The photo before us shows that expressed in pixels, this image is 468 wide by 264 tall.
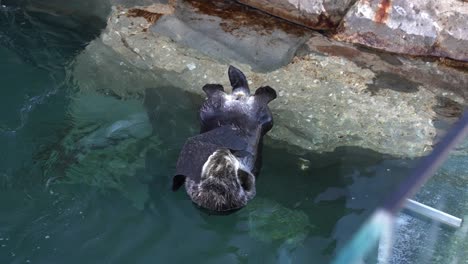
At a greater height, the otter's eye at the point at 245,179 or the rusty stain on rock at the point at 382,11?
the rusty stain on rock at the point at 382,11

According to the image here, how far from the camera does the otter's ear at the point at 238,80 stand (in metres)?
5.28

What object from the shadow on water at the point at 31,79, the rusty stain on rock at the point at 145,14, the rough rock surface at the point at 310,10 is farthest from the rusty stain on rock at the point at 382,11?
the shadow on water at the point at 31,79

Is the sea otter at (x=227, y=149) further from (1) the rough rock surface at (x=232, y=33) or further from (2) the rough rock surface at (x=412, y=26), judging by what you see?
(2) the rough rock surface at (x=412, y=26)

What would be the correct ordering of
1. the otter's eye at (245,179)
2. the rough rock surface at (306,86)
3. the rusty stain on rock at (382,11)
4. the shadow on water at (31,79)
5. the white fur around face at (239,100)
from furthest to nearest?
the rusty stain on rock at (382,11)
the rough rock surface at (306,86)
the white fur around face at (239,100)
the shadow on water at (31,79)
the otter's eye at (245,179)

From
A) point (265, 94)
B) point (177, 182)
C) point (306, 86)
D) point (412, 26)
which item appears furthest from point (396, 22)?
point (177, 182)

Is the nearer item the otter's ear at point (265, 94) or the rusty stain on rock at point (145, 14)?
the otter's ear at point (265, 94)

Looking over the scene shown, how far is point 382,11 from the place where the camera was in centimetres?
609

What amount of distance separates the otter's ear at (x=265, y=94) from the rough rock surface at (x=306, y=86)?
0.33 metres

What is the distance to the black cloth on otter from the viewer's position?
14.4 ft

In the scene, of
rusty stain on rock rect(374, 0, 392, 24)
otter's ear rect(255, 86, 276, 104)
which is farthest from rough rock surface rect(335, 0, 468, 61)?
otter's ear rect(255, 86, 276, 104)

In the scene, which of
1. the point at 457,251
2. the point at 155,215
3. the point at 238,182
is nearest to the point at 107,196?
the point at 155,215

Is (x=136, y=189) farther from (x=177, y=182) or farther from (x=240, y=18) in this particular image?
(x=240, y=18)

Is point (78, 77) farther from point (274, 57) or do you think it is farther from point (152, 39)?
point (274, 57)

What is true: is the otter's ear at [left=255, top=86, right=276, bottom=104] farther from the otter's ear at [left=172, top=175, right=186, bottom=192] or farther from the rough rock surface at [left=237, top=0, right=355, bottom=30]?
the rough rock surface at [left=237, top=0, right=355, bottom=30]
